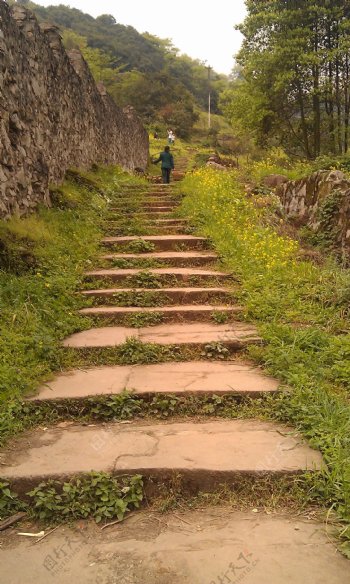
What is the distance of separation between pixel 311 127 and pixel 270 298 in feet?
49.5

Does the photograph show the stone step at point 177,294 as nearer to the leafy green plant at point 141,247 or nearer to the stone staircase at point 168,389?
the stone staircase at point 168,389

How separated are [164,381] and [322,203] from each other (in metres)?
5.79

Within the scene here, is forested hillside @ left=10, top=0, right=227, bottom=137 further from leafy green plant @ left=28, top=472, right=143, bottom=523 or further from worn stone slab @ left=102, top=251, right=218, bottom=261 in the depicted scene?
leafy green plant @ left=28, top=472, right=143, bottom=523

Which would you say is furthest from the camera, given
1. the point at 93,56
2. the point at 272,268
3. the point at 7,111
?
the point at 93,56

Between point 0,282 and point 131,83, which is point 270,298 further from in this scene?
point 131,83

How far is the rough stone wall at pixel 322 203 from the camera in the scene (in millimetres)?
7617

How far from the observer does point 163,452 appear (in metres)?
2.86

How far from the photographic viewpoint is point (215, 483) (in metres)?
2.65

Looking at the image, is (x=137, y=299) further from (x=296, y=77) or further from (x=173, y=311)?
(x=296, y=77)

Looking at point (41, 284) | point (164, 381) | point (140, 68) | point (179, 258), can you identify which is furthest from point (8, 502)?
point (140, 68)

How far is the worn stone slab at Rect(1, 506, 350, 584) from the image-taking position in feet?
6.73

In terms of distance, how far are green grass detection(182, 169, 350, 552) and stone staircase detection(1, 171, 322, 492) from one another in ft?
0.43

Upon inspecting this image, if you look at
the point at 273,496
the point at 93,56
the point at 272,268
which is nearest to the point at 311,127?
the point at 272,268

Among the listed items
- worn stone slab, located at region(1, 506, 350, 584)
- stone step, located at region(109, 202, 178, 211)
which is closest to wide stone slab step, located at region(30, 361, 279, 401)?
worn stone slab, located at region(1, 506, 350, 584)
